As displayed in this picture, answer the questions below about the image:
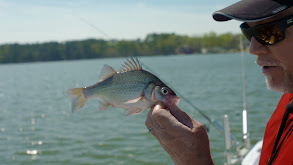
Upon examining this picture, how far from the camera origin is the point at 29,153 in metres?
11.0

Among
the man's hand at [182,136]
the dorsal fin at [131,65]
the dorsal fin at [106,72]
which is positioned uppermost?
the dorsal fin at [131,65]

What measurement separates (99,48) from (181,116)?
64.7 feet

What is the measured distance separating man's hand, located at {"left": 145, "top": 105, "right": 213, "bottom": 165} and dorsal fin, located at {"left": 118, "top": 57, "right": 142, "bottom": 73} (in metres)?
0.42

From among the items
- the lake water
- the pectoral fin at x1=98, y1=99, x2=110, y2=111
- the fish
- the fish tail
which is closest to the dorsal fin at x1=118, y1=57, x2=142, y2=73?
the fish

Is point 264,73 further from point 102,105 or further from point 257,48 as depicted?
point 102,105

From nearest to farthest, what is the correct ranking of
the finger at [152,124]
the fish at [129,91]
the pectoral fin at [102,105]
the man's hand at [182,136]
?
the man's hand at [182,136]
the finger at [152,124]
the fish at [129,91]
the pectoral fin at [102,105]

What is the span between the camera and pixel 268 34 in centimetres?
182

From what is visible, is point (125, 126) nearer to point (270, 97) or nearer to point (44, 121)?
point (44, 121)

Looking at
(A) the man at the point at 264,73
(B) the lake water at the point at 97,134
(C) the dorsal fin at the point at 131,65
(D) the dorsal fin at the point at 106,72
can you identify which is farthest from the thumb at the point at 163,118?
(B) the lake water at the point at 97,134

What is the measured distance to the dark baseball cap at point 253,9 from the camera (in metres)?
1.68

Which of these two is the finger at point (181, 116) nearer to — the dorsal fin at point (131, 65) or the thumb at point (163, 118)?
the thumb at point (163, 118)

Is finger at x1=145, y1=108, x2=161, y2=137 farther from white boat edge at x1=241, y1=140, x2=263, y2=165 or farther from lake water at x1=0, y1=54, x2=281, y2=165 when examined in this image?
lake water at x1=0, y1=54, x2=281, y2=165

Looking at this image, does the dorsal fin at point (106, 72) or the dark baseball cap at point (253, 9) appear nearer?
the dark baseball cap at point (253, 9)

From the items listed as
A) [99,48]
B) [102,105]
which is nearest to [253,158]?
[102,105]
